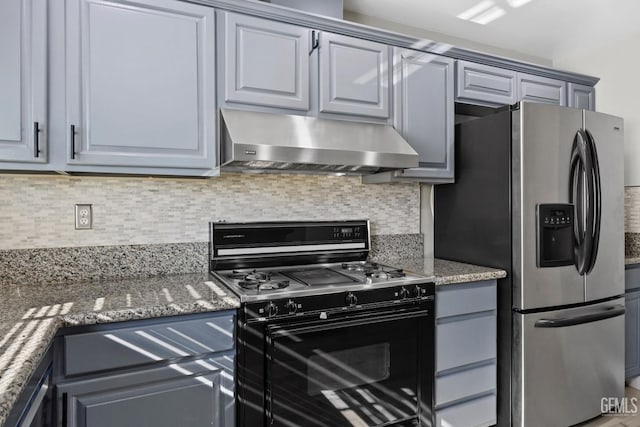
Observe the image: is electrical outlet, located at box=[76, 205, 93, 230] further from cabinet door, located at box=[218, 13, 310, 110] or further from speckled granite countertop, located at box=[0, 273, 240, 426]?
cabinet door, located at box=[218, 13, 310, 110]

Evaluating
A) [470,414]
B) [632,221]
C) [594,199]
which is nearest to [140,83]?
[470,414]

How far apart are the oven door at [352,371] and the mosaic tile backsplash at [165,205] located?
81cm

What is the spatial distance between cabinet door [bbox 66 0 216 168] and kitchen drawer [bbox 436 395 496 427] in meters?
1.77

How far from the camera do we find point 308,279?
197 centimetres

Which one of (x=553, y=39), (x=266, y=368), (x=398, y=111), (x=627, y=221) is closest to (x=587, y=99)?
(x=553, y=39)

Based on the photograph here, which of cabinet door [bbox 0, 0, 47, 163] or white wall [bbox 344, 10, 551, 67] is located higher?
white wall [bbox 344, 10, 551, 67]

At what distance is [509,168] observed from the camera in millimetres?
2168

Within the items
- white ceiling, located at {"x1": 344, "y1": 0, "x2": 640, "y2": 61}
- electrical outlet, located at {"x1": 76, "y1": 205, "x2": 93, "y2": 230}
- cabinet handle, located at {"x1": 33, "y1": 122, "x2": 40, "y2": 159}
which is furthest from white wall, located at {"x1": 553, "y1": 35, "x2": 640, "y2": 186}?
cabinet handle, located at {"x1": 33, "y1": 122, "x2": 40, "y2": 159}

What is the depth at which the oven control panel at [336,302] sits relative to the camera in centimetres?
163

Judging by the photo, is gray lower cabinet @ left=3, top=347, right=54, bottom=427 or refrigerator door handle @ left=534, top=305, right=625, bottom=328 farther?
refrigerator door handle @ left=534, top=305, right=625, bottom=328

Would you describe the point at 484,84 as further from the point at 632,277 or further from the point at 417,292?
the point at 632,277

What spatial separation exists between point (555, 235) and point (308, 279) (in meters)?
1.40

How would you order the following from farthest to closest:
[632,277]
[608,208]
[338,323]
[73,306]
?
1. [632,277]
2. [608,208]
3. [338,323]
4. [73,306]

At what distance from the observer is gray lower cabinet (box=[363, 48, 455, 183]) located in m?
2.32
